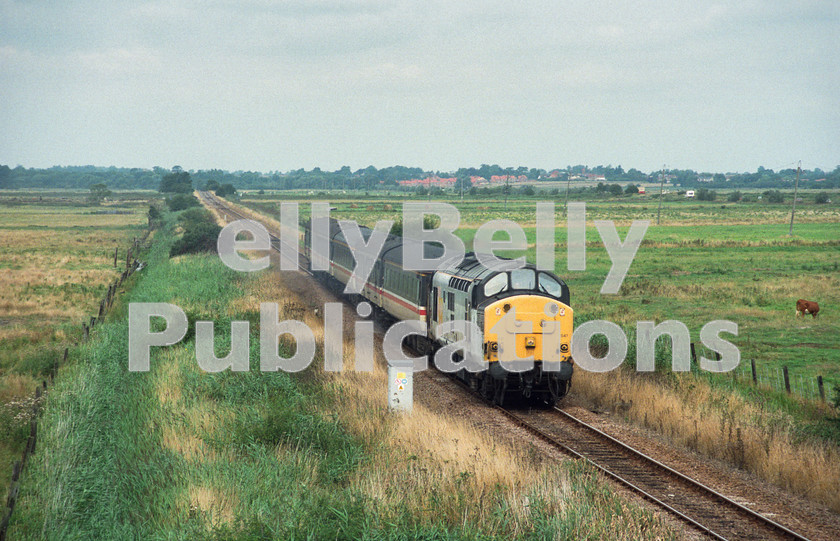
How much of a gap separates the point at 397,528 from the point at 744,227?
3089 inches

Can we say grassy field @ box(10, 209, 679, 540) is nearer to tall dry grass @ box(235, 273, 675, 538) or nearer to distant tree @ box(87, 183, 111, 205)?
tall dry grass @ box(235, 273, 675, 538)

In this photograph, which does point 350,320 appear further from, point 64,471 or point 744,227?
point 744,227

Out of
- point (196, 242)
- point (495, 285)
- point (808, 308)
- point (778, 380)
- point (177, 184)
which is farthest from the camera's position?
point (177, 184)

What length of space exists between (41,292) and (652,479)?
36778mm

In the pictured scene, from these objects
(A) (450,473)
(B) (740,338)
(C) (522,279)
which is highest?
(C) (522,279)

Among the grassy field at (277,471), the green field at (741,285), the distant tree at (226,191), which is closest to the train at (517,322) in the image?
the grassy field at (277,471)

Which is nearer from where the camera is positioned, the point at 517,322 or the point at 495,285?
the point at 517,322

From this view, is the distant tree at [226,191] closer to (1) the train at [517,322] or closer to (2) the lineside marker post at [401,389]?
(1) the train at [517,322]

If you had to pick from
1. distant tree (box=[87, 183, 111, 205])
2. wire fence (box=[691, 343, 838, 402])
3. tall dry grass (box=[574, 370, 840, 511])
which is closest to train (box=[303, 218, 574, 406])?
tall dry grass (box=[574, 370, 840, 511])

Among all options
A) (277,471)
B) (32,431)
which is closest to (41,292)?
(32,431)

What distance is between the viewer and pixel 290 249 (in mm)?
56219

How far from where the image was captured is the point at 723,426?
49.7 feet

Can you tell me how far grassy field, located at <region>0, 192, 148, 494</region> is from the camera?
19625 millimetres

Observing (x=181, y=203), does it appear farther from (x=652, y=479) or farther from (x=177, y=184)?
(x=652, y=479)
